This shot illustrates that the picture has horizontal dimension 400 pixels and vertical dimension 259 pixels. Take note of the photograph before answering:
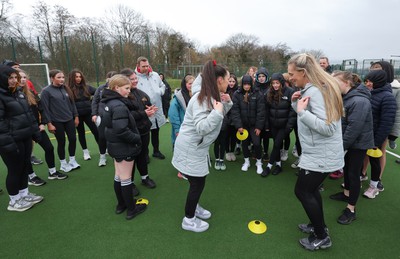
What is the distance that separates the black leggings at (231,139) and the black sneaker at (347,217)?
2.47m

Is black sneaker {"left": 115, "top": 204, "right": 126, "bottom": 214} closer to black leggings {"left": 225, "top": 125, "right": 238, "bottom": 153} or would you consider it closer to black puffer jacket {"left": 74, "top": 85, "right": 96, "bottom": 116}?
black leggings {"left": 225, "top": 125, "right": 238, "bottom": 153}

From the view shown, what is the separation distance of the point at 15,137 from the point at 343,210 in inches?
175

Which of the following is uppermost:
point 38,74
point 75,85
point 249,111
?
point 38,74

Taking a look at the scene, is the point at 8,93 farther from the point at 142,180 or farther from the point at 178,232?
the point at 178,232

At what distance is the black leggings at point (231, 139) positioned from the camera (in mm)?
4958

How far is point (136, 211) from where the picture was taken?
10.4ft

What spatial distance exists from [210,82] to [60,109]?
338cm

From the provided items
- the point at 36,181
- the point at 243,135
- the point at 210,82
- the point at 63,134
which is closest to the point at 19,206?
the point at 36,181

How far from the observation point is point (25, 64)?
11.9m

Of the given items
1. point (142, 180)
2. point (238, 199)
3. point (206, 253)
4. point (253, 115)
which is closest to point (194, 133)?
point (206, 253)

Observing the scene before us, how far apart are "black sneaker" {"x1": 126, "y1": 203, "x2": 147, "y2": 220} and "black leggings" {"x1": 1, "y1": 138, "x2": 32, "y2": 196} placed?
64.0 inches

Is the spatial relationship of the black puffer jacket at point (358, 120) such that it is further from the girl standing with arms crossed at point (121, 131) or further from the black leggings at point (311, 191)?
the girl standing with arms crossed at point (121, 131)

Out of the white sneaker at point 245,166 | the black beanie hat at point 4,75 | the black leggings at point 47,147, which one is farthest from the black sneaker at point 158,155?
the black beanie hat at point 4,75

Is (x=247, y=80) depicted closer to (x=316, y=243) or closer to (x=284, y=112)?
(x=284, y=112)
